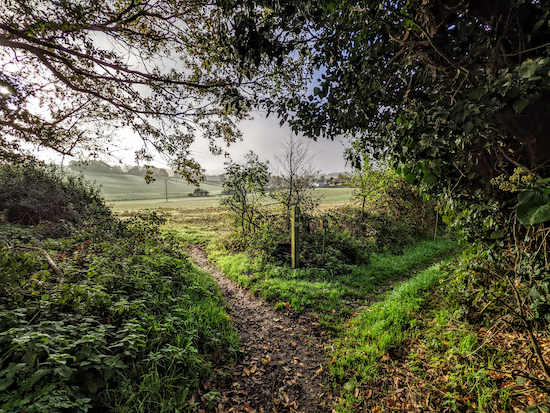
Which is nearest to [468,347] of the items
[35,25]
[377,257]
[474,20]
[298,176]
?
[474,20]

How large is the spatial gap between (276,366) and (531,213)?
137 inches

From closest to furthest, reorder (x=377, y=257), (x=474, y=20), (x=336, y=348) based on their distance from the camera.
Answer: (x=474, y=20) → (x=336, y=348) → (x=377, y=257)

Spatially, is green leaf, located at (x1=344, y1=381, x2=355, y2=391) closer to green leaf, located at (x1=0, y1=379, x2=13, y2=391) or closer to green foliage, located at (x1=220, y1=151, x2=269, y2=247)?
green leaf, located at (x1=0, y1=379, x2=13, y2=391)

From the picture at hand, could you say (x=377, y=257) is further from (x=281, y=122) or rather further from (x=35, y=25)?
(x=35, y=25)

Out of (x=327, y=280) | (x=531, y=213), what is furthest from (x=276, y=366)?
(x=531, y=213)

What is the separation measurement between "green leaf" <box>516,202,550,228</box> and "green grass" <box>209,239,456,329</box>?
3449 millimetres

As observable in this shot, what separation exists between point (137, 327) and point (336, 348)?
9.76 ft

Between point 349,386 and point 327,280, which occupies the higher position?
point 327,280

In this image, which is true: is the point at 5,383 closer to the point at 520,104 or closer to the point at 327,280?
the point at 520,104

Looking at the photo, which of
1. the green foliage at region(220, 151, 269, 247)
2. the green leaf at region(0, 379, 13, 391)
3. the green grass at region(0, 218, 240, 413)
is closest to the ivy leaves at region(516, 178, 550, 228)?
the green grass at region(0, 218, 240, 413)

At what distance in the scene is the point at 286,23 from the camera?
271cm

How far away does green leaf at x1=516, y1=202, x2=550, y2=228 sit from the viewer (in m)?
1.39

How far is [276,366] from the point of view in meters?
3.40

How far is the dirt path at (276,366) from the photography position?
2793mm
